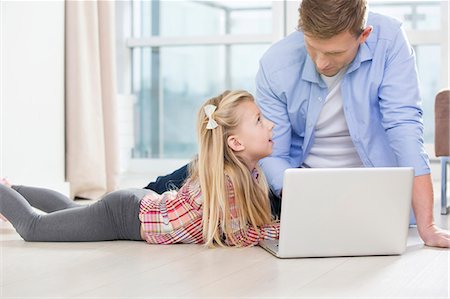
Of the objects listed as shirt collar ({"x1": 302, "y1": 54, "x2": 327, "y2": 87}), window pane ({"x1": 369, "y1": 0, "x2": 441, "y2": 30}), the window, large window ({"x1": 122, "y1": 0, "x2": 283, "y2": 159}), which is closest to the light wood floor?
shirt collar ({"x1": 302, "y1": 54, "x2": 327, "y2": 87})

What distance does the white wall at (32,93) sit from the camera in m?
2.83

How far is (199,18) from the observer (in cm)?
521

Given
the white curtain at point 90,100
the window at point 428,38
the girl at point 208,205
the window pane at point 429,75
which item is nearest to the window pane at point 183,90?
the window at point 428,38

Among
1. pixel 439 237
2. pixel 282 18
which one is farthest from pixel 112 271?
pixel 282 18

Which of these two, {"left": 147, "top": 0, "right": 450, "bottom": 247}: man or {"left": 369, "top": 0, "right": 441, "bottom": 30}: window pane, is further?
{"left": 369, "top": 0, "right": 441, "bottom": 30}: window pane

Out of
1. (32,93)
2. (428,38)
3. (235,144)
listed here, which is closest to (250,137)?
(235,144)

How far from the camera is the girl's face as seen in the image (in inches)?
78.7

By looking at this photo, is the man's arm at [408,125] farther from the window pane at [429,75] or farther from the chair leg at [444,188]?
the window pane at [429,75]

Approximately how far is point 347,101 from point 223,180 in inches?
17.4

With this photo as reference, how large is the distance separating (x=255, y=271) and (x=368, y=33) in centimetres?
73

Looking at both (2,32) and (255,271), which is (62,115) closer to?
(2,32)

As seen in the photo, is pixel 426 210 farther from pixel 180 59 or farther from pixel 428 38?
pixel 180 59

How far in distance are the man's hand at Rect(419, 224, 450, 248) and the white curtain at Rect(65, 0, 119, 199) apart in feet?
6.06

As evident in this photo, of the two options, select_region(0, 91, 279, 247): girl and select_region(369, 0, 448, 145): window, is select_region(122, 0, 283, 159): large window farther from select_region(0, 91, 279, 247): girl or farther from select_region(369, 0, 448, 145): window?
select_region(0, 91, 279, 247): girl
